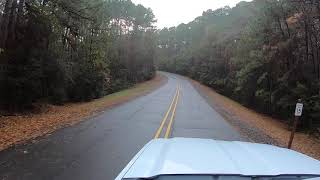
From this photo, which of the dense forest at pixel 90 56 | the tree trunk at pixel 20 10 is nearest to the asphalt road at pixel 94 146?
the dense forest at pixel 90 56

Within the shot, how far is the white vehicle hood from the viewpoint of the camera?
10.4 feet

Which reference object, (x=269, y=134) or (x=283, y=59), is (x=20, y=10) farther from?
(x=283, y=59)

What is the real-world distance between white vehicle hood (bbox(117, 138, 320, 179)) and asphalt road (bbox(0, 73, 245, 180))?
6.22m

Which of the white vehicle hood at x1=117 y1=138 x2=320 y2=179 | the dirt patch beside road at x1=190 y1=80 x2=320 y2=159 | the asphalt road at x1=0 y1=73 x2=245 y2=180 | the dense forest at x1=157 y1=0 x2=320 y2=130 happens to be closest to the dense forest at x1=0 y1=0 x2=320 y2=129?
the dense forest at x1=157 y1=0 x2=320 y2=130

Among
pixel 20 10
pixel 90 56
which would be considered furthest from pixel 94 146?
pixel 90 56

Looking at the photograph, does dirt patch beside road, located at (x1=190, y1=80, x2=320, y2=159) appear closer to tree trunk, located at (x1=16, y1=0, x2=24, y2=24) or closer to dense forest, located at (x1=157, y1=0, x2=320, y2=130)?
dense forest, located at (x1=157, y1=0, x2=320, y2=130)

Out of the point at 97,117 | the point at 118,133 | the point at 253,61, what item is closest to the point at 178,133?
the point at 118,133

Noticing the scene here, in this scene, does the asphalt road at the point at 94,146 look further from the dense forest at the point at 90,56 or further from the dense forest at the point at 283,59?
the dense forest at the point at 283,59

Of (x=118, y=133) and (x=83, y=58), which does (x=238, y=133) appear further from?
(x=83, y=58)

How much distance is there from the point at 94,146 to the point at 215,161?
11.0m

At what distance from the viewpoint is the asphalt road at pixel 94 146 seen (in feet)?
33.9

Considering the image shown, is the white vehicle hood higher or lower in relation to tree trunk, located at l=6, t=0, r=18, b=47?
lower

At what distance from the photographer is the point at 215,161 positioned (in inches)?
134

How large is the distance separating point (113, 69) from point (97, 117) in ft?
170
